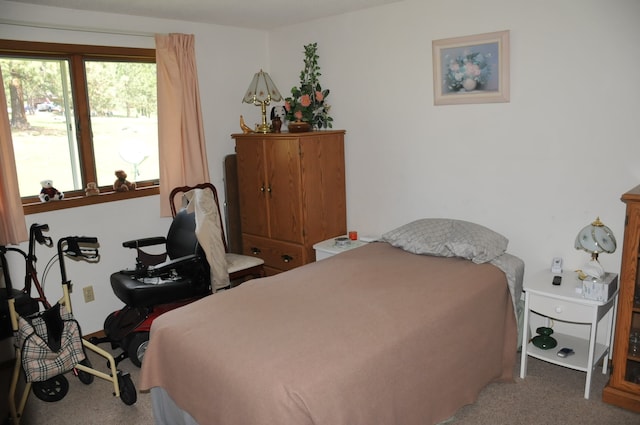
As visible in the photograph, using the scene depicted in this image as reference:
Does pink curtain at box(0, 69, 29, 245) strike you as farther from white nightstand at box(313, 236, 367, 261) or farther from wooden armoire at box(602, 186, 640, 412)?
wooden armoire at box(602, 186, 640, 412)

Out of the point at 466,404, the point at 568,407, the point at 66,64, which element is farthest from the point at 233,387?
the point at 66,64

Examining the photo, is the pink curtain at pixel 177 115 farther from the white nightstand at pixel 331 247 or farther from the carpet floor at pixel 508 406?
the carpet floor at pixel 508 406

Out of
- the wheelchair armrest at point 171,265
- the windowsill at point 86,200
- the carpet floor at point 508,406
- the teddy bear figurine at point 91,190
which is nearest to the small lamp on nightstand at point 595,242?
the carpet floor at point 508,406

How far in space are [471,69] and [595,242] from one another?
131cm

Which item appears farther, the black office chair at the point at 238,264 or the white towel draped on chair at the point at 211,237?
the black office chair at the point at 238,264

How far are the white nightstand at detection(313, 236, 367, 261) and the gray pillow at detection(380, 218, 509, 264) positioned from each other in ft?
1.37

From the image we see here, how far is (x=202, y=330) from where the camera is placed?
230 centimetres

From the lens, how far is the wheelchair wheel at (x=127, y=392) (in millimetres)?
2863

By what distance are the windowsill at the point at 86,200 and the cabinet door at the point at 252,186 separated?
0.70m

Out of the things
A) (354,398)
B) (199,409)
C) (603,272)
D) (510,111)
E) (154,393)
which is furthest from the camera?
(510,111)

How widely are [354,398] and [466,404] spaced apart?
3.11ft

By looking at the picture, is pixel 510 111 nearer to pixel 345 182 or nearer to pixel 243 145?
pixel 345 182

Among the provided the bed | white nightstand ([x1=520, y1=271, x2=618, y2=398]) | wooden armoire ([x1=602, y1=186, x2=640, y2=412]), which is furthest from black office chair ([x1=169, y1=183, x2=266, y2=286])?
wooden armoire ([x1=602, y1=186, x2=640, y2=412])

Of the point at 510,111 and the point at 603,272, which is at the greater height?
the point at 510,111
